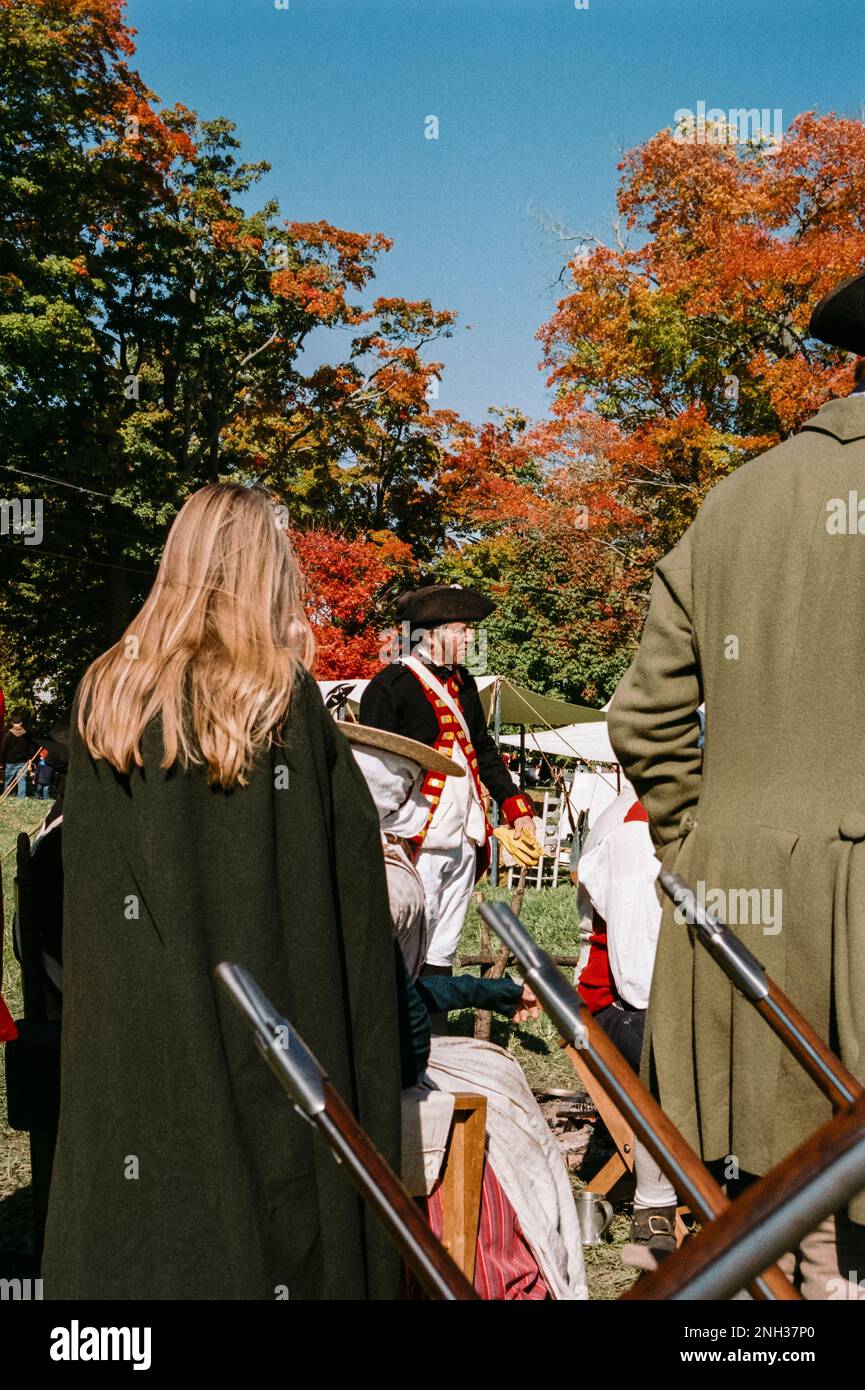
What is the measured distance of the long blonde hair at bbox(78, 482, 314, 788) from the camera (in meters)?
2.16

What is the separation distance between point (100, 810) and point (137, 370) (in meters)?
25.2

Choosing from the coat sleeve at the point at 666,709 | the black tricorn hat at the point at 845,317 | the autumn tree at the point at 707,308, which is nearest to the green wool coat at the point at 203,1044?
the coat sleeve at the point at 666,709

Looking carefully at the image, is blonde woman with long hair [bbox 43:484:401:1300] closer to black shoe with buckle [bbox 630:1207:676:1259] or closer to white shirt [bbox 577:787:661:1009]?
black shoe with buckle [bbox 630:1207:676:1259]

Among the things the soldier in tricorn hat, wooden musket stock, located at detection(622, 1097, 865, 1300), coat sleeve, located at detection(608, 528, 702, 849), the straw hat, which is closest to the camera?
wooden musket stock, located at detection(622, 1097, 865, 1300)

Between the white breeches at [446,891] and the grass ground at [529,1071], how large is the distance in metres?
0.68

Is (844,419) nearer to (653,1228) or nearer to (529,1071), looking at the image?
(653,1228)

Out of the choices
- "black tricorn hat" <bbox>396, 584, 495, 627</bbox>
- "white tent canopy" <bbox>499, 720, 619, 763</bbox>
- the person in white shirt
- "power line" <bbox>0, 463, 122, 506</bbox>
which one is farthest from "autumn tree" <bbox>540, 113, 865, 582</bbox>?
the person in white shirt

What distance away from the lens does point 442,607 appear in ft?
20.6

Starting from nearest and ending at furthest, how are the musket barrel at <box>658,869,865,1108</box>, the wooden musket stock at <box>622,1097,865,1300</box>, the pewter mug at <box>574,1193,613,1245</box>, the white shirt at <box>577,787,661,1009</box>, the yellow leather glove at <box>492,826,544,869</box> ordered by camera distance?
the wooden musket stock at <box>622,1097,865,1300</box> → the musket barrel at <box>658,869,865,1108</box> → the pewter mug at <box>574,1193,613,1245</box> → the white shirt at <box>577,787,661,1009</box> → the yellow leather glove at <box>492,826,544,869</box>

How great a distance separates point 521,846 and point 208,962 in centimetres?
421

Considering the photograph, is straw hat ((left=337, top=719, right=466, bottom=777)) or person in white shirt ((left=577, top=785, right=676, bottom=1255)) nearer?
straw hat ((left=337, top=719, right=466, bottom=777))

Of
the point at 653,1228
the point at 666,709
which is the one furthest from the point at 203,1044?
the point at 653,1228

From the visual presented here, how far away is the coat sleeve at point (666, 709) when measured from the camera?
2.28m

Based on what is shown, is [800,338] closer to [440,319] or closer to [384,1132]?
[440,319]
